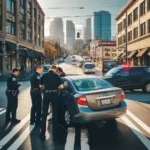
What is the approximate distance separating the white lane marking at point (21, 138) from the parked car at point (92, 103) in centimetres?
116

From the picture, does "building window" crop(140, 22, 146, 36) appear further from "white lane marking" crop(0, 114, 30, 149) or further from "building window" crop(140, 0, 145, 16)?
"white lane marking" crop(0, 114, 30, 149)

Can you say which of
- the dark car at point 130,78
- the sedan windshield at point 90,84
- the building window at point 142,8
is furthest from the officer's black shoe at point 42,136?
the building window at point 142,8

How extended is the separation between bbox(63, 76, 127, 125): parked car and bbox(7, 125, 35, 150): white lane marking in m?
1.16

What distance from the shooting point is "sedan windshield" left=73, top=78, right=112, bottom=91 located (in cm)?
784

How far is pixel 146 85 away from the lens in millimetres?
16719

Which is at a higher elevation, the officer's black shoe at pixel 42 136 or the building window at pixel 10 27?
the building window at pixel 10 27

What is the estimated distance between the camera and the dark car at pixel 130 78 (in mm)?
16469

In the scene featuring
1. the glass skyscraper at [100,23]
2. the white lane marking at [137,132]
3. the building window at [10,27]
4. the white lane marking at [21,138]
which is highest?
the glass skyscraper at [100,23]

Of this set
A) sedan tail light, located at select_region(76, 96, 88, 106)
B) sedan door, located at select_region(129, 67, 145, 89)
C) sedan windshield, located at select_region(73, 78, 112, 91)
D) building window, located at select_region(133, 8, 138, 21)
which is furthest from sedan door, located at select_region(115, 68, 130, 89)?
building window, located at select_region(133, 8, 138, 21)

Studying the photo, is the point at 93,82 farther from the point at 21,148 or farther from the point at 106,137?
the point at 21,148

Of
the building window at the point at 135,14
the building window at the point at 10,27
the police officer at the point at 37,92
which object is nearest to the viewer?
the police officer at the point at 37,92

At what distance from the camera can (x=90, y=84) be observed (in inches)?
319

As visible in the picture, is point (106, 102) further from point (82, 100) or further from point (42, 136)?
point (42, 136)

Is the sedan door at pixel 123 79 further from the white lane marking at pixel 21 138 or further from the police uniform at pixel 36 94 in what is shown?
the white lane marking at pixel 21 138
